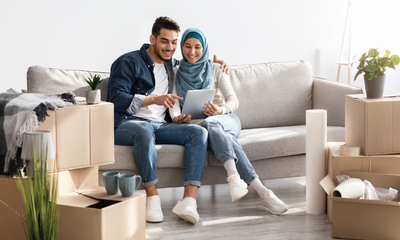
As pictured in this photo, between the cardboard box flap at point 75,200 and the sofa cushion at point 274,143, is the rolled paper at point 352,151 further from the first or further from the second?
the cardboard box flap at point 75,200

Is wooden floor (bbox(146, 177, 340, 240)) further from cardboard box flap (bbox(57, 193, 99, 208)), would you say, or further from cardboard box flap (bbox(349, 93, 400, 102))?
cardboard box flap (bbox(349, 93, 400, 102))

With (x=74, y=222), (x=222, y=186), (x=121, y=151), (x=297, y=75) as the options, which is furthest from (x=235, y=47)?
(x=74, y=222)

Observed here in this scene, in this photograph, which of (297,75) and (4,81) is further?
(4,81)

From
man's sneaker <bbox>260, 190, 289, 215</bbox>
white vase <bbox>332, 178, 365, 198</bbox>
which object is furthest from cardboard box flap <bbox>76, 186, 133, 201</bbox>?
white vase <bbox>332, 178, 365, 198</bbox>

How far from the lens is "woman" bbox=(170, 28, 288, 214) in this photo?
3.06 meters

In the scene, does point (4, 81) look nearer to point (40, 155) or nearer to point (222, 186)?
point (222, 186)

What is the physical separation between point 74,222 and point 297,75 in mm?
2109

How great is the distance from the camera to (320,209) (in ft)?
10.1

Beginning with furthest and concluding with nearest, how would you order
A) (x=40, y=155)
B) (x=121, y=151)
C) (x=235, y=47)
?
(x=235, y=47), (x=121, y=151), (x=40, y=155)

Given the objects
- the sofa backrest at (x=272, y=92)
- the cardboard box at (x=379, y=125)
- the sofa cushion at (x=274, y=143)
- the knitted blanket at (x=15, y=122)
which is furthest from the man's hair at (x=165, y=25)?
the cardboard box at (x=379, y=125)

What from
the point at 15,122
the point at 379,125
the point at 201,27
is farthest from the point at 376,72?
the point at 201,27

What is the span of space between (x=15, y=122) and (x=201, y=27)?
3228 millimetres

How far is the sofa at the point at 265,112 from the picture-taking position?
314 centimetres

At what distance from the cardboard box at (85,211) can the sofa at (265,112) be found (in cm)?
48
